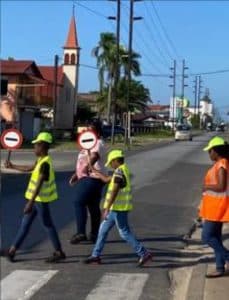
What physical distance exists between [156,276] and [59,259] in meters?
1.30

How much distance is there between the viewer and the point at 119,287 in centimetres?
786

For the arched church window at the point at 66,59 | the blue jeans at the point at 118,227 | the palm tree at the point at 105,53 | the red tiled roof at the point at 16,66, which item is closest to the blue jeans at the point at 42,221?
the blue jeans at the point at 118,227

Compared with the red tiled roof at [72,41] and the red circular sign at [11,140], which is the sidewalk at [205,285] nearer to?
the red circular sign at [11,140]

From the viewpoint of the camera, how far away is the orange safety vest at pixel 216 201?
8.09 metres

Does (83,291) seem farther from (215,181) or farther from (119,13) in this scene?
(119,13)

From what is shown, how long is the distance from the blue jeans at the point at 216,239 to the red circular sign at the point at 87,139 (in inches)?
81.7

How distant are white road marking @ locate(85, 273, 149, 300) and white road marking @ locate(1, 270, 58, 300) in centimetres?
60

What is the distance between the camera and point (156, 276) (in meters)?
8.54

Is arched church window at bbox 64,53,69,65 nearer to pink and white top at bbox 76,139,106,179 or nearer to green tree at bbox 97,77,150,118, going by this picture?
green tree at bbox 97,77,150,118

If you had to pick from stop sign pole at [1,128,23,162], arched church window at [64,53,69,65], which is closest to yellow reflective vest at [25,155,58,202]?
stop sign pole at [1,128,23,162]

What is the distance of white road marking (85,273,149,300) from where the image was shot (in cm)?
745

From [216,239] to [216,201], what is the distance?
49 cm

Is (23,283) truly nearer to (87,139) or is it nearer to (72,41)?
(87,139)

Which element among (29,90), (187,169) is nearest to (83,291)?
(187,169)
